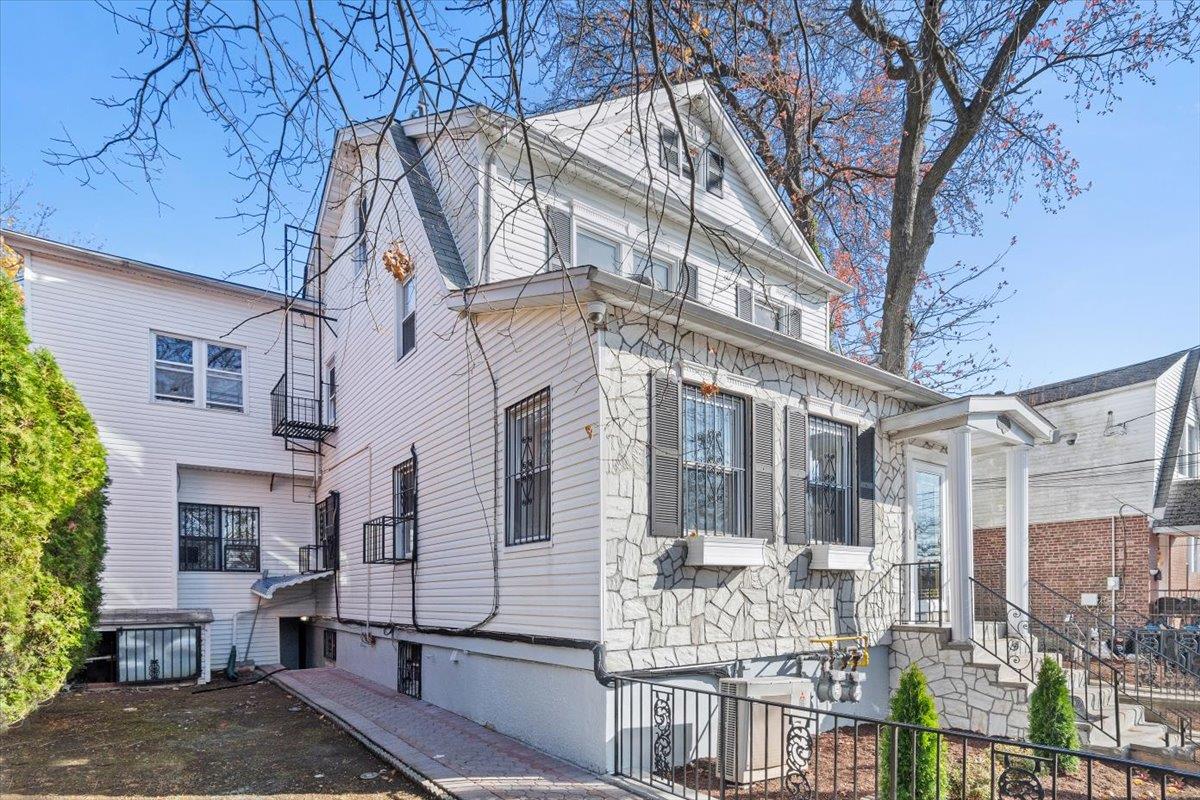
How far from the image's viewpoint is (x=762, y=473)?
782cm

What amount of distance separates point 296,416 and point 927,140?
13.4m

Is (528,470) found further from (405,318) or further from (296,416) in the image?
(296,416)

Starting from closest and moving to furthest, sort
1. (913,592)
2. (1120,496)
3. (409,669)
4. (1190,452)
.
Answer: (913,592) < (409,669) < (1120,496) < (1190,452)

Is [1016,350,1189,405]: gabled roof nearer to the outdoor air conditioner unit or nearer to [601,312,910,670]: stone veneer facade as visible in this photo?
[601,312,910,670]: stone veneer facade

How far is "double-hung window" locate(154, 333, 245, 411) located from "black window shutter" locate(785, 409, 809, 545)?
11.0 m

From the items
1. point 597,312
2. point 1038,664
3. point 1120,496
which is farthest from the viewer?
point 1120,496

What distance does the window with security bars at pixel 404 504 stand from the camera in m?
10.5

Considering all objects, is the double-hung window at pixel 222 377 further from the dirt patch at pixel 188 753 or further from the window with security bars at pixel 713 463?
the window with security bars at pixel 713 463

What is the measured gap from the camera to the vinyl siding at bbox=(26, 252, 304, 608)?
12.8m

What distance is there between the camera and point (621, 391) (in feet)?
22.4

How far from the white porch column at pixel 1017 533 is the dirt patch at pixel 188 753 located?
7579 millimetres

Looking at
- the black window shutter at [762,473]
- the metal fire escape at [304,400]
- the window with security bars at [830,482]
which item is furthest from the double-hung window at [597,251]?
the metal fire escape at [304,400]

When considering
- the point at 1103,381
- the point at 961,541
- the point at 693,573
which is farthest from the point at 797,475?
the point at 1103,381

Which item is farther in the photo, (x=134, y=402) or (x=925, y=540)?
(x=134, y=402)
